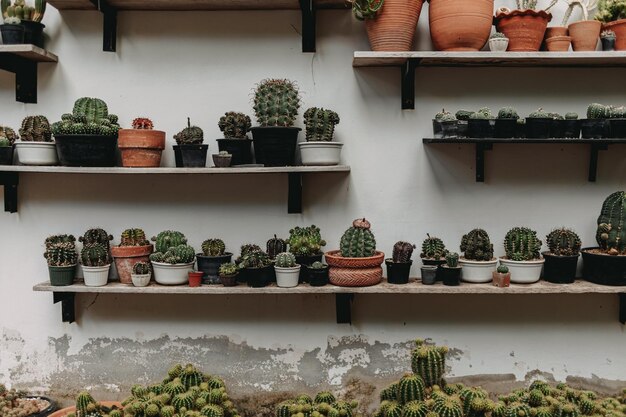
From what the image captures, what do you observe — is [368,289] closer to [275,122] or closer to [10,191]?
[275,122]

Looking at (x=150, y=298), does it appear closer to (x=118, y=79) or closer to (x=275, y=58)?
(x=118, y=79)

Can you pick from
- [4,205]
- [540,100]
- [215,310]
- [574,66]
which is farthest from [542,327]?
[4,205]

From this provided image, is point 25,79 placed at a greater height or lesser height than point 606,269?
greater

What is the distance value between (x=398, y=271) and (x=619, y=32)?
1.68 meters

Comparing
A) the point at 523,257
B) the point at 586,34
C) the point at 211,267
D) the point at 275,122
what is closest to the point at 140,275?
the point at 211,267

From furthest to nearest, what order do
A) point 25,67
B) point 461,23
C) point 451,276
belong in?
point 25,67 → point 451,276 → point 461,23

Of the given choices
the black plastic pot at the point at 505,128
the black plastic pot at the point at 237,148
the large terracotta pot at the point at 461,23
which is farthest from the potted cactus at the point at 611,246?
the black plastic pot at the point at 237,148

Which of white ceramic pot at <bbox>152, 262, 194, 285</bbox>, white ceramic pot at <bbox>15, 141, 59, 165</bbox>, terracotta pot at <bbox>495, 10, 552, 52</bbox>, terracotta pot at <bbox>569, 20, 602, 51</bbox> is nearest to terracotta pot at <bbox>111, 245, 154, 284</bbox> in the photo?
white ceramic pot at <bbox>152, 262, 194, 285</bbox>

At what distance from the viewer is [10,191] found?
3021 mm

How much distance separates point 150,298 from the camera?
10.1 ft

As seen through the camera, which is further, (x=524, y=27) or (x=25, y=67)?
(x=25, y=67)

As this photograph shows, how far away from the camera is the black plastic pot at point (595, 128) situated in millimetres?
2750

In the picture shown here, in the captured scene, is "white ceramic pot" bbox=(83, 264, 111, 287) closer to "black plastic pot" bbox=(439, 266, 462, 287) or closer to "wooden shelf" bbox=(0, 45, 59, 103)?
"wooden shelf" bbox=(0, 45, 59, 103)

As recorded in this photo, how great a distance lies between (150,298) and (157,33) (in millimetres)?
1506
